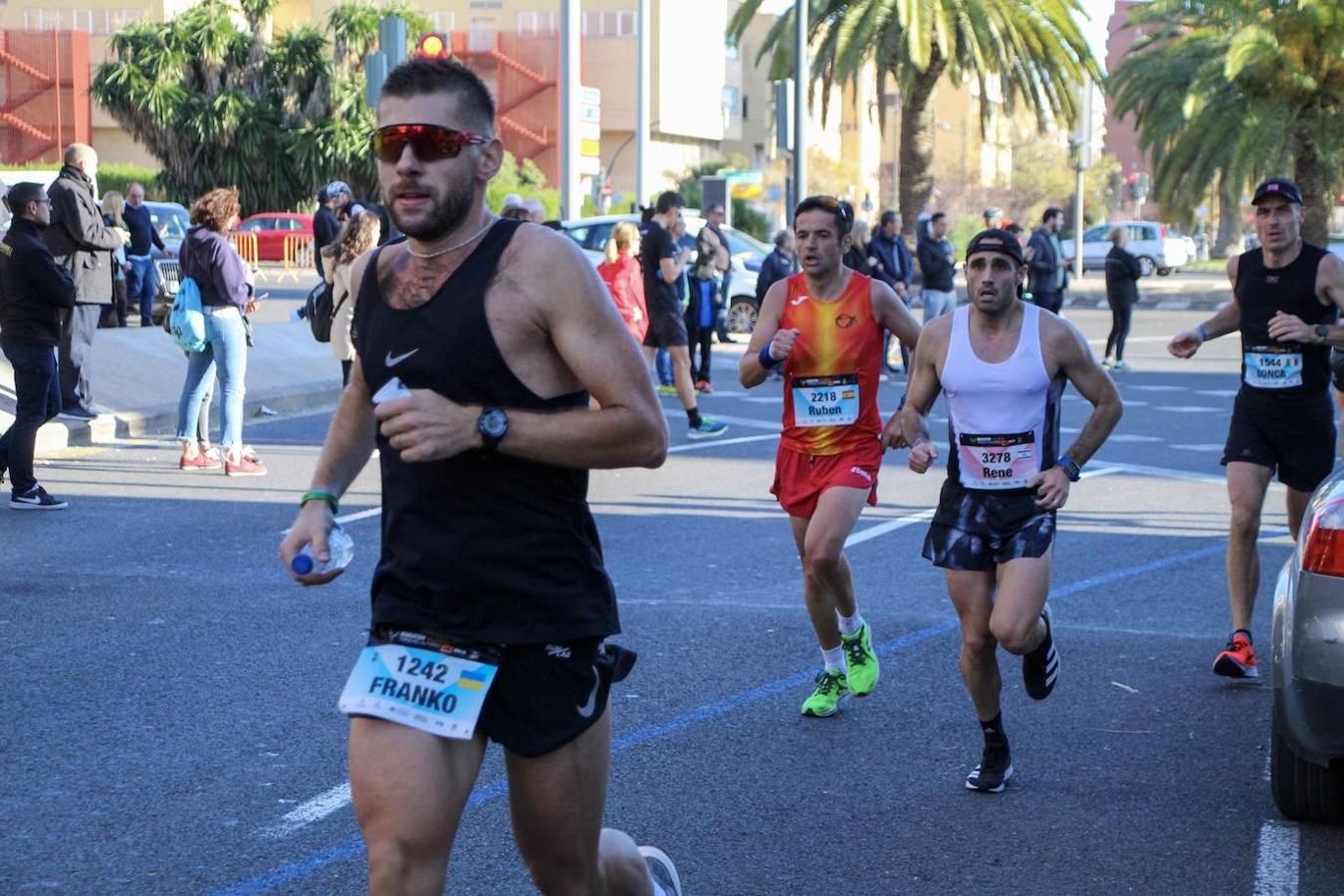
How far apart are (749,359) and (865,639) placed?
1.16 metres

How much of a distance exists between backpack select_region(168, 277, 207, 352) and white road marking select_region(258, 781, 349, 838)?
7553 mm

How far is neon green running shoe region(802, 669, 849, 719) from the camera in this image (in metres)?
6.63

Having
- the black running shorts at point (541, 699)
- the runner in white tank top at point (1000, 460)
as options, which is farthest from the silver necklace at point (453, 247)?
the runner in white tank top at point (1000, 460)

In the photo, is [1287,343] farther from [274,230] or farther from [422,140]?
[274,230]

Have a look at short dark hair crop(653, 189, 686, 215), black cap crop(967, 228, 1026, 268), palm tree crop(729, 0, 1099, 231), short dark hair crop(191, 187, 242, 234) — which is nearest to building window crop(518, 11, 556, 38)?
palm tree crop(729, 0, 1099, 231)

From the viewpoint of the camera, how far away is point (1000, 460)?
5.89m

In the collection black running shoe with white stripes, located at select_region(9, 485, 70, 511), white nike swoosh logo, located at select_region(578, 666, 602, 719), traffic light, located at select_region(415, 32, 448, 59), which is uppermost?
traffic light, located at select_region(415, 32, 448, 59)

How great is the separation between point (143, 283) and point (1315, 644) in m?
20.5

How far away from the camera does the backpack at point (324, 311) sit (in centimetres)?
1309

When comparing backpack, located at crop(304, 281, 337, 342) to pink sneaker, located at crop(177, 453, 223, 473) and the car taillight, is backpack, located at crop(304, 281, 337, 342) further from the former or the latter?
the car taillight

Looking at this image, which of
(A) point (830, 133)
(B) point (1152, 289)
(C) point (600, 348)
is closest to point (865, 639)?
(C) point (600, 348)

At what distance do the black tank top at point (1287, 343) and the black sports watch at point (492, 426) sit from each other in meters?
4.81

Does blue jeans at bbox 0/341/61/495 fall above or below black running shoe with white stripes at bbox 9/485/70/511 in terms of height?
above

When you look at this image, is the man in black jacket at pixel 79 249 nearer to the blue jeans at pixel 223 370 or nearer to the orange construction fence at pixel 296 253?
the blue jeans at pixel 223 370
